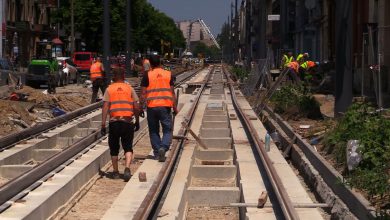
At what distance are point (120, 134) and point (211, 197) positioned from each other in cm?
172

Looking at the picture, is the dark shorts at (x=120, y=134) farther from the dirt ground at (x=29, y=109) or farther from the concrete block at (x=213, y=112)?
the concrete block at (x=213, y=112)

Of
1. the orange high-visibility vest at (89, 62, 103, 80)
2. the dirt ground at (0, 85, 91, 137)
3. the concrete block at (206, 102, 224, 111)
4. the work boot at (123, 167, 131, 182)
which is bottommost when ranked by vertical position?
the work boot at (123, 167, 131, 182)

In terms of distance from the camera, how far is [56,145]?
17359 mm

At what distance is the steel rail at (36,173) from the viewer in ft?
33.4

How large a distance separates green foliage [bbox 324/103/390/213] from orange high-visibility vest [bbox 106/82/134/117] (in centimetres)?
332

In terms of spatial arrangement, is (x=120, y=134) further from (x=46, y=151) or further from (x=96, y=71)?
(x=96, y=71)

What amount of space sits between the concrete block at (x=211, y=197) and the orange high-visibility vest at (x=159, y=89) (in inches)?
81.9

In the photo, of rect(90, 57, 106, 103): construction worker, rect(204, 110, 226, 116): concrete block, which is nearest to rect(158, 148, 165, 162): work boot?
rect(204, 110, 226, 116): concrete block

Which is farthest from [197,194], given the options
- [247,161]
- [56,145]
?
[56,145]

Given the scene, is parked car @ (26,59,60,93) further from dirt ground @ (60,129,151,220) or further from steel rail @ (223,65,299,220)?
dirt ground @ (60,129,151,220)

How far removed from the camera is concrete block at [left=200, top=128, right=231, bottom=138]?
19466mm

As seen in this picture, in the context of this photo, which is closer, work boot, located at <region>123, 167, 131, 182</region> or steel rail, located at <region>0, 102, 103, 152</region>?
work boot, located at <region>123, 167, 131, 182</region>

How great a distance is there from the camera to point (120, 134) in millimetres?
11906

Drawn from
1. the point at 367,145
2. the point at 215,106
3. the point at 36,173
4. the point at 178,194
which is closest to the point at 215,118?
the point at 215,106
